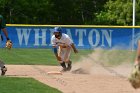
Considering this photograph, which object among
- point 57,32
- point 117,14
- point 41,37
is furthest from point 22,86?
point 117,14

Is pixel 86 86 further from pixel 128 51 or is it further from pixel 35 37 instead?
pixel 35 37

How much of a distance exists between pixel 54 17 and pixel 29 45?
35538mm

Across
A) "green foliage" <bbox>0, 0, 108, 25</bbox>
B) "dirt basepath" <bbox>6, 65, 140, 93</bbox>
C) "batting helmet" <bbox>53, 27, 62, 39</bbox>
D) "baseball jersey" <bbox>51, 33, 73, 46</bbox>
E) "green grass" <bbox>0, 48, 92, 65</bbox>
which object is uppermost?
"batting helmet" <bbox>53, 27, 62, 39</bbox>

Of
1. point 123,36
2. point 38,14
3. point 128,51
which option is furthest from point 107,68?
point 38,14

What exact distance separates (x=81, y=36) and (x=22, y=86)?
17719 millimetres

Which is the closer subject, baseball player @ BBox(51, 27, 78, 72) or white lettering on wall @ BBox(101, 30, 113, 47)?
baseball player @ BBox(51, 27, 78, 72)

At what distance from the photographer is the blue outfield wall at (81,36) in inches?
1075

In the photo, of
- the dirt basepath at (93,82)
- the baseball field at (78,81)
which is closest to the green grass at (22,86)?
the baseball field at (78,81)

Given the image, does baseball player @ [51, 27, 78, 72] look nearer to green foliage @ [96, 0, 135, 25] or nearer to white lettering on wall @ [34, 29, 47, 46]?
white lettering on wall @ [34, 29, 47, 46]

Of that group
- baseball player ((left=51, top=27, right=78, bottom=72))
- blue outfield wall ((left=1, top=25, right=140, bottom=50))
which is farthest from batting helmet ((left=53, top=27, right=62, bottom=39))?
blue outfield wall ((left=1, top=25, right=140, bottom=50))

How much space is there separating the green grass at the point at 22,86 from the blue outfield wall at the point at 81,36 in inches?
612

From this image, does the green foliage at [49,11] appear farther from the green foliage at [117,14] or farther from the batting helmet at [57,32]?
the batting helmet at [57,32]

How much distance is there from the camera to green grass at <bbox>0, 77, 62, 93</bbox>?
952cm

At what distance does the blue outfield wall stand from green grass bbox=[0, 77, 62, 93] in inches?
612
